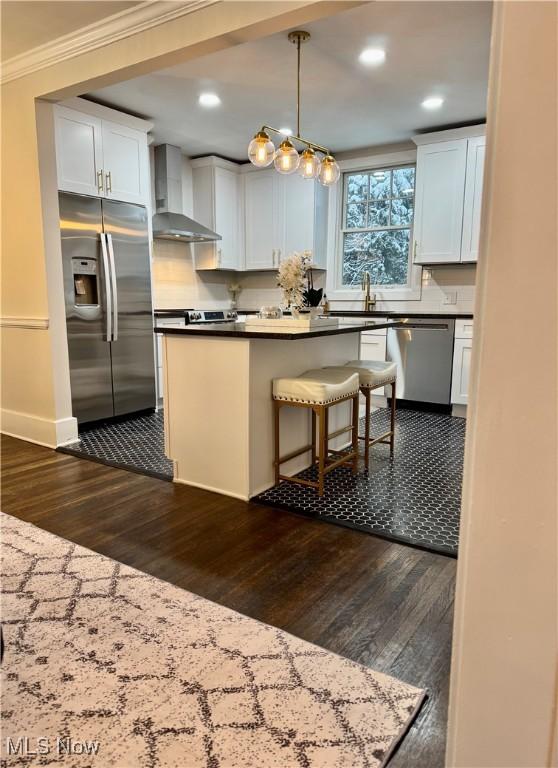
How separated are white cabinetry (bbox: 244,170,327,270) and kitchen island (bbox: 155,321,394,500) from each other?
9.29 ft

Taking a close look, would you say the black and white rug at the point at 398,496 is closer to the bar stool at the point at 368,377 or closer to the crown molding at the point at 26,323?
the bar stool at the point at 368,377

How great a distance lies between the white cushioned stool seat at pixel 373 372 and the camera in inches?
130

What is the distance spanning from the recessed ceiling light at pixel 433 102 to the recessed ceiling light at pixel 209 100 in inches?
65.2

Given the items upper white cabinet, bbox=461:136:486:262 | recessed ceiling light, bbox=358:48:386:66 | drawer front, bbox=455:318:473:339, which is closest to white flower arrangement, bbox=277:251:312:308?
recessed ceiling light, bbox=358:48:386:66

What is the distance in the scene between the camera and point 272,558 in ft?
7.07

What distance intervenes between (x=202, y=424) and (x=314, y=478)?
760 millimetres

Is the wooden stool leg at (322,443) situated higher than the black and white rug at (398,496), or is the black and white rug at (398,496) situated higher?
the wooden stool leg at (322,443)

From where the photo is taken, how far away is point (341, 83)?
146 inches

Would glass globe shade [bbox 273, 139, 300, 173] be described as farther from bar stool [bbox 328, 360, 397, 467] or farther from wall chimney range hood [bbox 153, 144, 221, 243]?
wall chimney range hood [bbox 153, 144, 221, 243]

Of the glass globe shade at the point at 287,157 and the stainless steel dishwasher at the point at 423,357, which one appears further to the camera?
the stainless steel dishwasher at the point at 423,357

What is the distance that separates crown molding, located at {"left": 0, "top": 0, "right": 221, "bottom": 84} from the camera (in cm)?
256

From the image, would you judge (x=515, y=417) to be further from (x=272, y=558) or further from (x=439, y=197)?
(x=439, y=197)

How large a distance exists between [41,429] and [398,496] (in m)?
2.70

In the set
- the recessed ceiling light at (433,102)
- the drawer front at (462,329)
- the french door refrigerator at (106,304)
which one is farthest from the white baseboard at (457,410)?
the french door refrigerator at (106,304)
